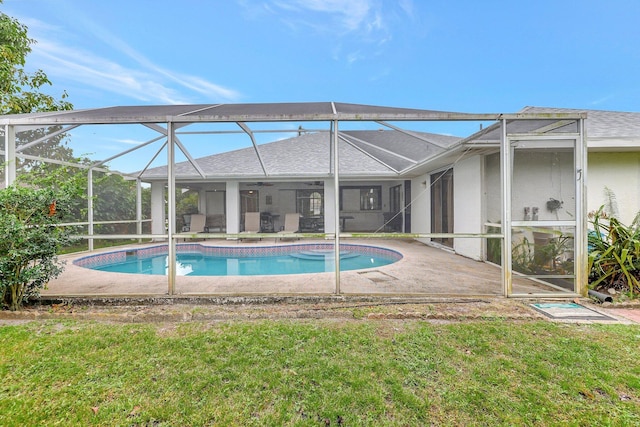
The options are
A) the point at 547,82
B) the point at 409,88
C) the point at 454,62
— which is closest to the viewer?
the point at 454,62

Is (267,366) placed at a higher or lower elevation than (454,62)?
lower

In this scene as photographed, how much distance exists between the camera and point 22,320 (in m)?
3.89

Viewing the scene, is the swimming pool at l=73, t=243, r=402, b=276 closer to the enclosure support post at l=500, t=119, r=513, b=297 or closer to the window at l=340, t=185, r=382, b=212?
the enclosure support post at l=500, t=119, r=513, b=297

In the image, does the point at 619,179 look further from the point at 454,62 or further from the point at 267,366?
the point at 454,62

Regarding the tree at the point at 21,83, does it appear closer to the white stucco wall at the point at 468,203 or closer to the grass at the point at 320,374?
the grass at the point at 320,374

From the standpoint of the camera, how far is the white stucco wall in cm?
773

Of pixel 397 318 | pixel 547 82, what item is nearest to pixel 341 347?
pixel 397 318

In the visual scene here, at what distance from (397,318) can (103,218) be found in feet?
47.6

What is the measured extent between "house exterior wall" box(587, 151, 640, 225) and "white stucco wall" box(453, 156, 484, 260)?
2.17 meters

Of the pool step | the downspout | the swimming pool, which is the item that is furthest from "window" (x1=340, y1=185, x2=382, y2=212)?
the downspout

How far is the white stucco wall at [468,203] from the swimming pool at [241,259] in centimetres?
198

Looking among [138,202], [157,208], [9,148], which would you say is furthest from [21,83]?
[9,148]

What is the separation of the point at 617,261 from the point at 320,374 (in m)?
5.25

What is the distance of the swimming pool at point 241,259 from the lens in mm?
8688
